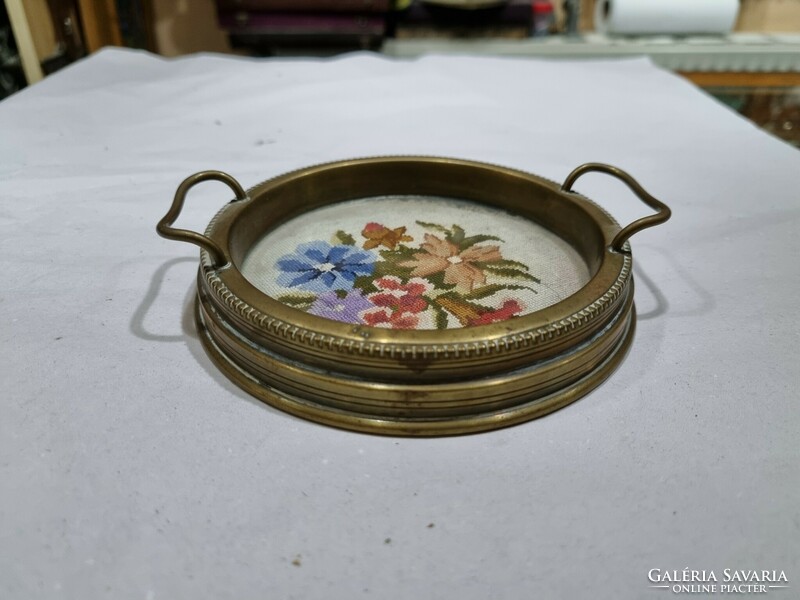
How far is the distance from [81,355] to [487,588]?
47cm

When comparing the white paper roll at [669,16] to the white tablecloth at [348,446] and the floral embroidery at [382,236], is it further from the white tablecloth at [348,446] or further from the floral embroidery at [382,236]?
the floral embroidery at [382,236]

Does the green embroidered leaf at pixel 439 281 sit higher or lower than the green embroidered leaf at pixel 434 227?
lower

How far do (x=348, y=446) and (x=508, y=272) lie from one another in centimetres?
30

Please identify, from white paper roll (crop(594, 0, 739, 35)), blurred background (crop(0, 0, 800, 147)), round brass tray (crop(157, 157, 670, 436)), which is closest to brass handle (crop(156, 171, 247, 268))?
round brass tray (crop(157, 157, 670, 436))

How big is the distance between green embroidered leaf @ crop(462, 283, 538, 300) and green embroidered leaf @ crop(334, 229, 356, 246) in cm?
18

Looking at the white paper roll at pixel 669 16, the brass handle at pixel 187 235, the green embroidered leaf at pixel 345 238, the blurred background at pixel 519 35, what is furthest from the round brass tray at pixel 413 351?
the white paper roll at pixel 669 16

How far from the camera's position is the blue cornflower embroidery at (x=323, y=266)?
2.47ft

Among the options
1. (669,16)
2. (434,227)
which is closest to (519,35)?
(669,16)

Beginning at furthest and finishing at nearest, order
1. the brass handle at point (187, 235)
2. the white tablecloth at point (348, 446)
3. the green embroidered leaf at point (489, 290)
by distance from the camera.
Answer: the green embroidered leaf at point (489, 290) → the brass handle at point (187, 235) → the white tablecloth at point (348, 446)

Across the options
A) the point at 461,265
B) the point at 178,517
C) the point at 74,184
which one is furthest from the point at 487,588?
the point at 74,184

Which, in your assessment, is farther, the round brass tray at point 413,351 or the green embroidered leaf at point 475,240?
the green embroidered leaf at point 475,240

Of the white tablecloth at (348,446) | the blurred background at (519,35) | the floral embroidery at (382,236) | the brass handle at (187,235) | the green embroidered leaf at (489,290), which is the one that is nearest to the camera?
the white tablecloth at (348,446)

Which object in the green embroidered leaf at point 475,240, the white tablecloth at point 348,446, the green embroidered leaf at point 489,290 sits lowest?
the white tablecloth at point 348,446

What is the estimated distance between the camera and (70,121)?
127 cm
